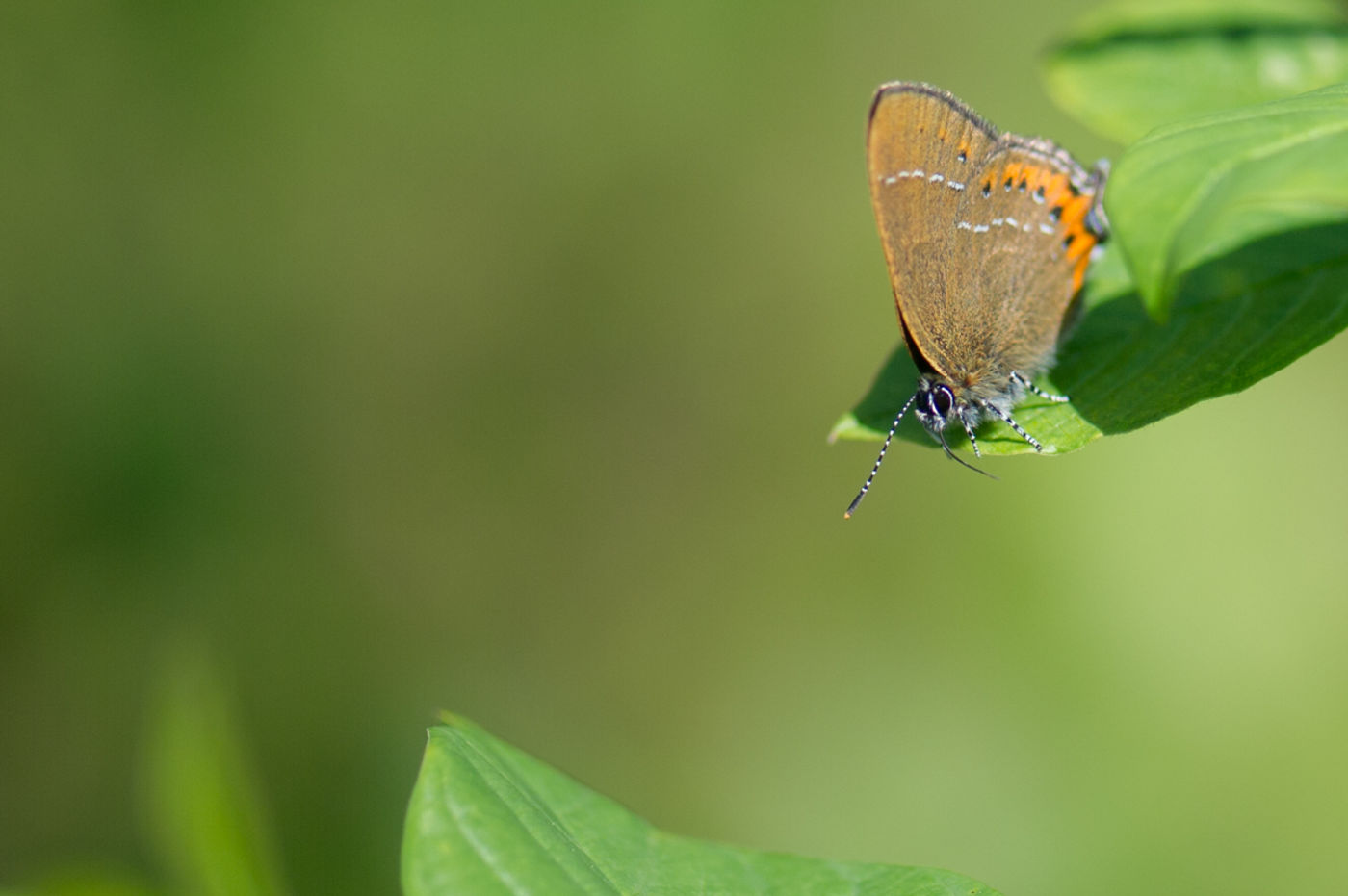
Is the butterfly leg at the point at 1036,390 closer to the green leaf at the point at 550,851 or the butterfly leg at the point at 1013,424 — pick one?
the butterfly leg at the point at 1013,424

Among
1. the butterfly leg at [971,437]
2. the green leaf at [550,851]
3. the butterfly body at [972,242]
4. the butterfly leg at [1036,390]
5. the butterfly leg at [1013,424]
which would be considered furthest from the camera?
the butterfly body at [972,242]

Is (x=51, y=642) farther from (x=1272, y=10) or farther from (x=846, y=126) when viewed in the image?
(x=1272, y=10)

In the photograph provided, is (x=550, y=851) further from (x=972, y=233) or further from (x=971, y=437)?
(x=972, y=233)

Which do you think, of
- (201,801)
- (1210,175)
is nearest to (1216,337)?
(1210,175)

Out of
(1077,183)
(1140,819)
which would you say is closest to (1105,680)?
(1140,819)

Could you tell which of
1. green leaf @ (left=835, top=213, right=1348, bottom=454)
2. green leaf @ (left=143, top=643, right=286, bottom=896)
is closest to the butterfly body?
green leaf @ (left=835, top=213, right=1348, bottom=454)

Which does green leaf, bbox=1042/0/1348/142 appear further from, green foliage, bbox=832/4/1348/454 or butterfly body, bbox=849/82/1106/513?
butterfly body, bbox=849/82/1106/513

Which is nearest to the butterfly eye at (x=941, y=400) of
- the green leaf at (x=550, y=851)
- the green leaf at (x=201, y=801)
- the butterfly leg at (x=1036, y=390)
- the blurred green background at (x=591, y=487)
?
the butterfly leg at (x=1036, y=390)
